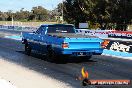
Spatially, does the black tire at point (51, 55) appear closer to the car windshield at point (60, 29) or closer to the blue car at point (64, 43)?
the blue car at point (64, 43)

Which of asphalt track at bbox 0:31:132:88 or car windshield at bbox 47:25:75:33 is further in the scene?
car windshield at bbox 47:25:75:33

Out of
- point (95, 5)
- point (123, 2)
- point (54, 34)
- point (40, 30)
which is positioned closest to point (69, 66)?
point (54, 34)

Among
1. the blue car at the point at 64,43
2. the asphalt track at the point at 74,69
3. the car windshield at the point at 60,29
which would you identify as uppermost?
the car windshield at the point at 60,29

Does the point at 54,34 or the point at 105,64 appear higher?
the point at 54,34

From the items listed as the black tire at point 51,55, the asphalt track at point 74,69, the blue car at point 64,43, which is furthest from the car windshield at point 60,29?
the asphalt track at point 74,69

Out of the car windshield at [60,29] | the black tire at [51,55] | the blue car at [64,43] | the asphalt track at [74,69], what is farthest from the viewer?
the car windshield at [60,29]

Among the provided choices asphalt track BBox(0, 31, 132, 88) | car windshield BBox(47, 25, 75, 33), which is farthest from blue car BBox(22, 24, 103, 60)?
asphalt track BBox(0, 31, 132, 88)

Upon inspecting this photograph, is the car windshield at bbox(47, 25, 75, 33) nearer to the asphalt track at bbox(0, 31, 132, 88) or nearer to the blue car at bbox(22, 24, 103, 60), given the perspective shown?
the blue car at bbox(22, 24, 103, 60)

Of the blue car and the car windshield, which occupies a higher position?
the car windshield

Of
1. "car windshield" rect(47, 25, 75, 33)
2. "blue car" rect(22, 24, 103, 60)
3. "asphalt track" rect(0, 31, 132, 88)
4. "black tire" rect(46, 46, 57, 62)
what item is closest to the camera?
"asphalt track" rect(0, 31, 132, 88)

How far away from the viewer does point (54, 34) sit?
1906cm

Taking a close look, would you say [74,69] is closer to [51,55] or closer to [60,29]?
[51,55]

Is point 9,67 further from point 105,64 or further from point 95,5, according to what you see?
point 95,5

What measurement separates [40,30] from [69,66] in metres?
3.98
